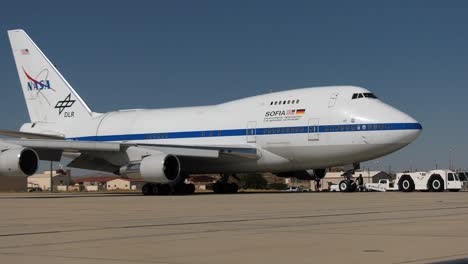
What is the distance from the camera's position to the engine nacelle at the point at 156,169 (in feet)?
102

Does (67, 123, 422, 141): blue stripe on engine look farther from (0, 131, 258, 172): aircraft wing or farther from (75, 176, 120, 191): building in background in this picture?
(75, 176, 120, 191): building in background

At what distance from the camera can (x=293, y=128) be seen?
32.3 metres

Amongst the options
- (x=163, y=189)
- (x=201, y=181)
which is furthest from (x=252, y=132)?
(x=201, y=181)

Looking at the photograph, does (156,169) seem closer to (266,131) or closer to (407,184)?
(266,131)

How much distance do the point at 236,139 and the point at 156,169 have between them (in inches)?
199

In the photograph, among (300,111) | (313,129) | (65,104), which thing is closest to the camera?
(313,129)

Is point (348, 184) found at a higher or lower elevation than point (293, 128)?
lower

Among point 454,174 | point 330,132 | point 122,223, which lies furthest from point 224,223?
point 454,174

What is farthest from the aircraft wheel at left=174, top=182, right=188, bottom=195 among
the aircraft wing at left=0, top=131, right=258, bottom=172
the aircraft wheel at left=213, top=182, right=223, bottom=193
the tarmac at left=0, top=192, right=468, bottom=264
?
the tarmac at left=0, top=192, right=468, bottom=264

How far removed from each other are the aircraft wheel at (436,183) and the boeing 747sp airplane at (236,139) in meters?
6.01

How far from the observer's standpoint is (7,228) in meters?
12.4

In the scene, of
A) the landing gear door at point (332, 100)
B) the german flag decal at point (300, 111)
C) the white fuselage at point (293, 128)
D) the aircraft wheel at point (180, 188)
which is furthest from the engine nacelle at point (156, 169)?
the landing gear door at point (332, 100)

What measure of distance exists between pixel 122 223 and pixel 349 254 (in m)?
6.18

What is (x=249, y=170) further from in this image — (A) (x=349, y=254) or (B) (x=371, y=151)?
(A) (x=349, y=254)
